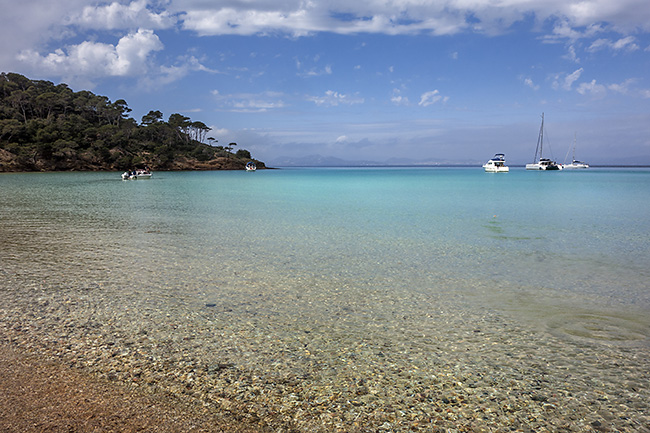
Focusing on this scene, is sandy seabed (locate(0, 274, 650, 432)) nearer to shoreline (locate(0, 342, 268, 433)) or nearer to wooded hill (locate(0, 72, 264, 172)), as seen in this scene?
shoreline (locate(0, 342, 268, 433))

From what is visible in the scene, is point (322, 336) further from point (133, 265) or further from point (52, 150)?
point (52, 150)

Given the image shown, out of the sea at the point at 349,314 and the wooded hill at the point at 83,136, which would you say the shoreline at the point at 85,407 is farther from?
the wooded hill at the point at 83,136

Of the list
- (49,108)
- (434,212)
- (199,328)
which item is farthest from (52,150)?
(199,328)

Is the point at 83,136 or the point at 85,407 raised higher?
the point at 83,136

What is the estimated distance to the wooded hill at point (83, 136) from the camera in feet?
313

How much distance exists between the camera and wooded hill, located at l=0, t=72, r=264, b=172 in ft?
313

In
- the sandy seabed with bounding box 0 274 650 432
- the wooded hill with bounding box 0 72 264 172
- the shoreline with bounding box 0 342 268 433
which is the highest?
the wooded hill with bounding box 0 72 264 172

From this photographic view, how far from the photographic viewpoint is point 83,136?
11044cm

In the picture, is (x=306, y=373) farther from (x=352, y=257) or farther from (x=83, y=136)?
(x=83, y=136)

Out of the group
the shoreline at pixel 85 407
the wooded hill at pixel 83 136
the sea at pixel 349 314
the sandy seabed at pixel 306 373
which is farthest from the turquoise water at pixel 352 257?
the wooded hill at pixel 83 136

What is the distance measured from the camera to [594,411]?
150 inches

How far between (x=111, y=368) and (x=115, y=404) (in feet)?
2.75

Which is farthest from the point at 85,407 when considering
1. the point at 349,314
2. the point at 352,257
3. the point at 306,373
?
the point at 352,257

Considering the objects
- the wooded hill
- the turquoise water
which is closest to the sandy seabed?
the turquoise water
